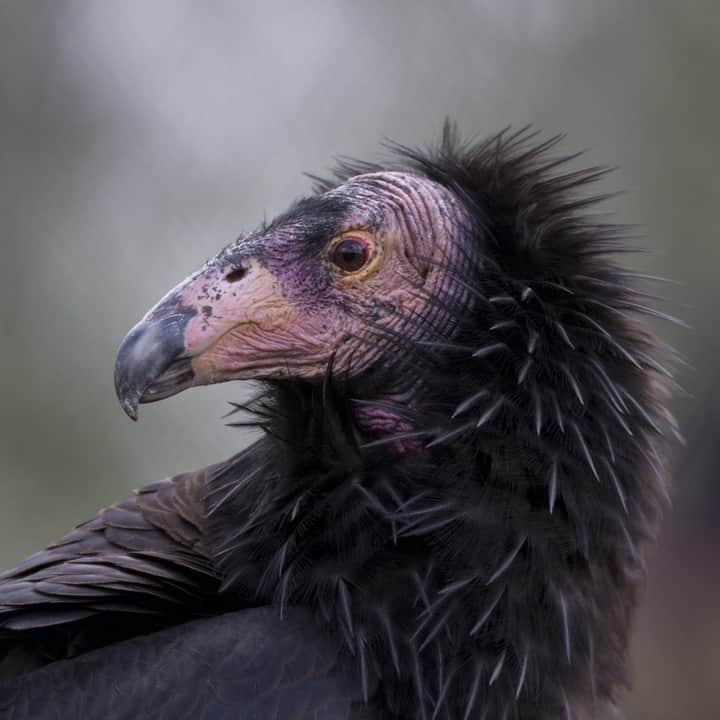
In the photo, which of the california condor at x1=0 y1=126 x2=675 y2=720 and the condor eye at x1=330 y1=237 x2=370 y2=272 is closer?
the california condor at x1=0 y1=126 x2=675 y2=720

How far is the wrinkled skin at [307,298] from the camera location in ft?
11.7

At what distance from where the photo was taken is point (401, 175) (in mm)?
4160

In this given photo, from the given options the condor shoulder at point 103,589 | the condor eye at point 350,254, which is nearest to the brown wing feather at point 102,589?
the condor shoulder at point 103,589

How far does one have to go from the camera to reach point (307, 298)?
→ 3.80 metres

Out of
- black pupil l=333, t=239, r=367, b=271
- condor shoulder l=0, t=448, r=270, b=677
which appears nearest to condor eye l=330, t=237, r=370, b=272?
black pupil l=333, t=239, r=367, b=271

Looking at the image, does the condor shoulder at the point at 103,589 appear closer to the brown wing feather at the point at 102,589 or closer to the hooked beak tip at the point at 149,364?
the brown wing feather at the point at 102,589

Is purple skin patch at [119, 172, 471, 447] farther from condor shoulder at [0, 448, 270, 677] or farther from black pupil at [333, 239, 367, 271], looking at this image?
condor shoulder at [0, 448, 270, 677]

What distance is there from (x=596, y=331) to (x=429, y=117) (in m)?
11.5

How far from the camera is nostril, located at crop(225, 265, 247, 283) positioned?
376cm

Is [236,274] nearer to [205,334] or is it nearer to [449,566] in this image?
[205,334]

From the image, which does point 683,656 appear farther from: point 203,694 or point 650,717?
point 203,694

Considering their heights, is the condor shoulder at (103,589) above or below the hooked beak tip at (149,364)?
below

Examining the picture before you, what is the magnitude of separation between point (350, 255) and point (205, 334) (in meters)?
0.59

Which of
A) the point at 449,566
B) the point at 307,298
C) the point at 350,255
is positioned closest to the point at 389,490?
the point at 449,566
